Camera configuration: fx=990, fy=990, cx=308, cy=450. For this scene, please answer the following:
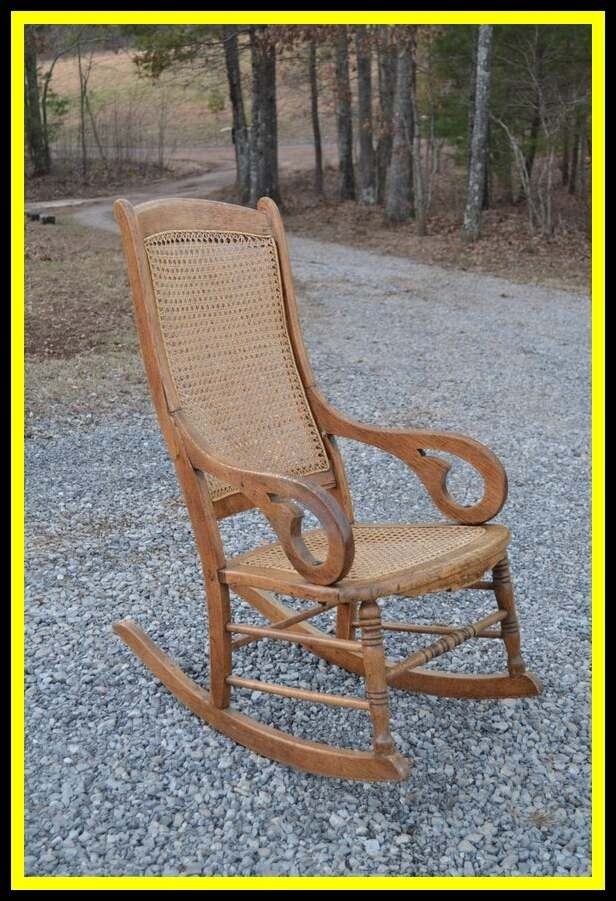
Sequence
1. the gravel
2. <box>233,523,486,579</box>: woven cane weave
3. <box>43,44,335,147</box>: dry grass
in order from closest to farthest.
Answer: the gravel
<box>233,523,486,579</box>: woven cane weave
<box>43,44,335,147</box>: dry grass

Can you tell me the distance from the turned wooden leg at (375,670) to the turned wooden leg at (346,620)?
71 centimetres

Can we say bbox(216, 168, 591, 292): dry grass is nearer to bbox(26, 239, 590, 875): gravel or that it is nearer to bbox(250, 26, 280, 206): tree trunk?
bbox(250, 26, 280, 206): tree trunk

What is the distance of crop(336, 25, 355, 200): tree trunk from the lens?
1792cm

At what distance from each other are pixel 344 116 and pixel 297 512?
17.9 m

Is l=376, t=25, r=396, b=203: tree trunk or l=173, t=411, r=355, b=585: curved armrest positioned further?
l=376, t=25, r=396, b=203: tree trunk

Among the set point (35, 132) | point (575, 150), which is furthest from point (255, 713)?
point (35, 132)

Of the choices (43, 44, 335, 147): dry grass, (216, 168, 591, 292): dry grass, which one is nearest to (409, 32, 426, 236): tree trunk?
(216, 168, 591, 292): dry grass

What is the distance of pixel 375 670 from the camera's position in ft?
7.68

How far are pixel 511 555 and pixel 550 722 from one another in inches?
52.0

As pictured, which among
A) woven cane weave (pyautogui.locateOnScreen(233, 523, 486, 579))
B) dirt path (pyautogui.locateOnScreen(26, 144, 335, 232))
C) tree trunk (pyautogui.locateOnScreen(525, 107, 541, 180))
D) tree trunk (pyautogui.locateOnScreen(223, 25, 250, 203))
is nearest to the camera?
woven cane weave (pyautogui.locateOnScreen(233, 523, 486, 579))

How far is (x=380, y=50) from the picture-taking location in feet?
53.6

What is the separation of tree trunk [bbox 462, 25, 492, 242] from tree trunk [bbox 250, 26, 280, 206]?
3.85 metres

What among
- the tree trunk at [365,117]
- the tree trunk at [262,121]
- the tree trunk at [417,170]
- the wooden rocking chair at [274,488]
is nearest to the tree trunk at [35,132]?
the tree trunk at [262,121]

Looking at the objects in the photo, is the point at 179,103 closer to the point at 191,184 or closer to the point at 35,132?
the point at 35,132
